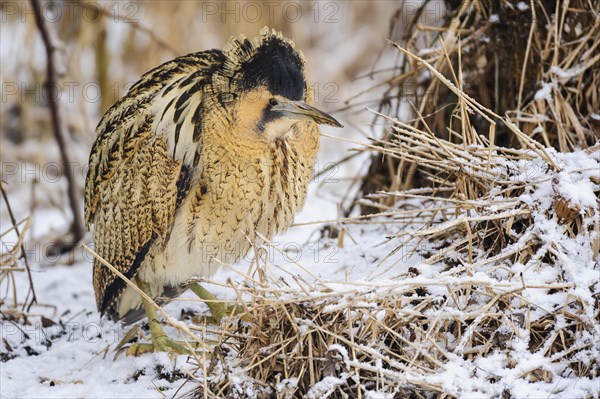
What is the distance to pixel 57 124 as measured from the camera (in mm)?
5199

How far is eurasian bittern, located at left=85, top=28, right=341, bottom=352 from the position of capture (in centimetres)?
322

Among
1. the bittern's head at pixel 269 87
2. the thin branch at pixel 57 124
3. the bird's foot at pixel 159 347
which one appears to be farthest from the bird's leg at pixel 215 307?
the thin branch at pixel 57 124

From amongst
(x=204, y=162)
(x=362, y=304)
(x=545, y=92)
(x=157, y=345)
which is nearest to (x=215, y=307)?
(x=157, y=345)

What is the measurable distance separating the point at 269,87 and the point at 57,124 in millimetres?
2450

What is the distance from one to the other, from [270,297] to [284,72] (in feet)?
2.93

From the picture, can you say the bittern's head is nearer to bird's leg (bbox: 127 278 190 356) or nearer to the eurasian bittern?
the eurasian bittern

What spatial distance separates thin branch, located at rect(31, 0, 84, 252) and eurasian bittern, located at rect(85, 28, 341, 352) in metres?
1.57

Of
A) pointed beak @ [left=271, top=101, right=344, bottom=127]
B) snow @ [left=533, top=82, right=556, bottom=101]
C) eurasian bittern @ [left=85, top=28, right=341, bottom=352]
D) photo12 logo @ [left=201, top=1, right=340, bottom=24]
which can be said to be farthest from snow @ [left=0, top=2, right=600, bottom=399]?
photo12 logo @ [left=201, top=1, right=340, bottom=24]

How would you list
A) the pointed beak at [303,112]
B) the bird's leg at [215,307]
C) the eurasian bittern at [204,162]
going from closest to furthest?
the pointed beak at [303,112]
the eurasian bittern at [204,162]
the bird's leg at [215,307]

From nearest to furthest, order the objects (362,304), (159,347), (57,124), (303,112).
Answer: (362,304) → (303,112) → (159,347) → (57,124)

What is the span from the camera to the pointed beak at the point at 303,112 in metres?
3.05

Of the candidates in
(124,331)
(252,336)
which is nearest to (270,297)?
(252,336)

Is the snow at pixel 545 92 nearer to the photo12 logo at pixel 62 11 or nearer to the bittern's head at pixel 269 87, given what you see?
the bittern's head at pixel 269 87

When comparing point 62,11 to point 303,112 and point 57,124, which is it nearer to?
point 57,124
